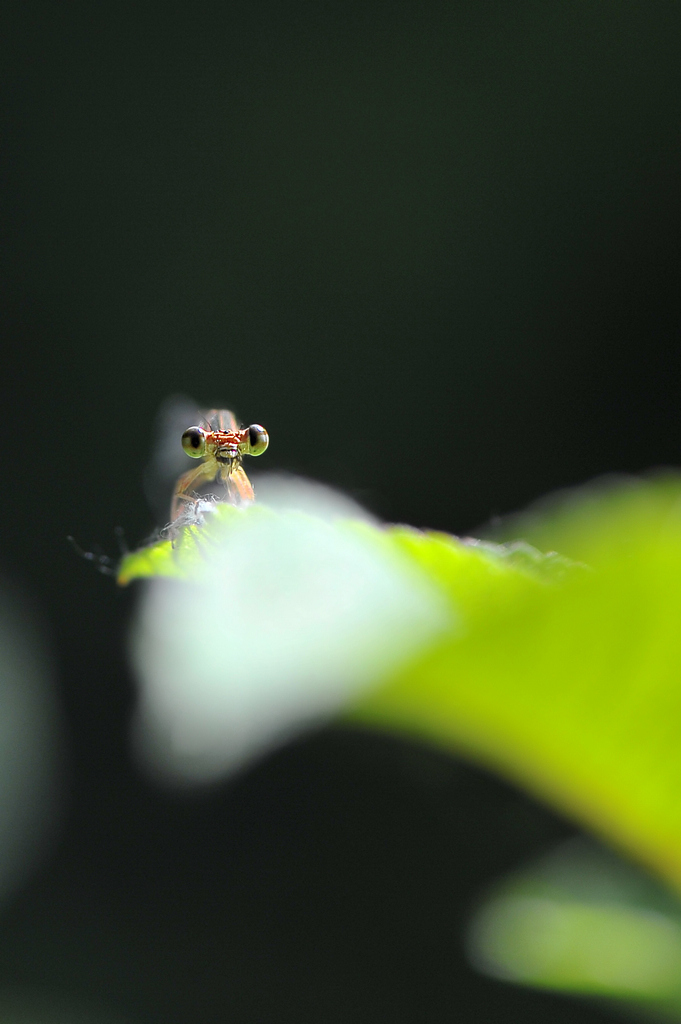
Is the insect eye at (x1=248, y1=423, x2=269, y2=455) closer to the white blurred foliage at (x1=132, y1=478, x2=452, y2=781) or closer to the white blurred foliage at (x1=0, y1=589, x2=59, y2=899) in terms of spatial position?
the white blurred foliage at (x1=0, y1=589, x2=59, y2=899)

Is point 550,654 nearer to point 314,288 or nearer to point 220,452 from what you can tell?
point 220,452

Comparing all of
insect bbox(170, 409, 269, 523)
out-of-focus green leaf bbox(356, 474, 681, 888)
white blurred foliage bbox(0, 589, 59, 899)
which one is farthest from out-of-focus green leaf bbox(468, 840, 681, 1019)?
white blurred foliage bbox(0, 589, 59, 899)

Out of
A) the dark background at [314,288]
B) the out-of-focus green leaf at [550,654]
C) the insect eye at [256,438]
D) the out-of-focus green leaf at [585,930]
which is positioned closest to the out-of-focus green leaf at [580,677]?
the out-of-focus green leaf at [550,654]

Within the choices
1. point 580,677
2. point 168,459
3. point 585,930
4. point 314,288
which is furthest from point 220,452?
point 314,288

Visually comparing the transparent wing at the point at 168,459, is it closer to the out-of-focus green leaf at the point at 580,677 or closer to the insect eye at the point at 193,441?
the insect eye at the point at 193,441

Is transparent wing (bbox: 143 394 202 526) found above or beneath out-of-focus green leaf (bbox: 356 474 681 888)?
above

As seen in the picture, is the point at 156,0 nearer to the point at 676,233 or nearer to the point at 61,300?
the point at 61,300
